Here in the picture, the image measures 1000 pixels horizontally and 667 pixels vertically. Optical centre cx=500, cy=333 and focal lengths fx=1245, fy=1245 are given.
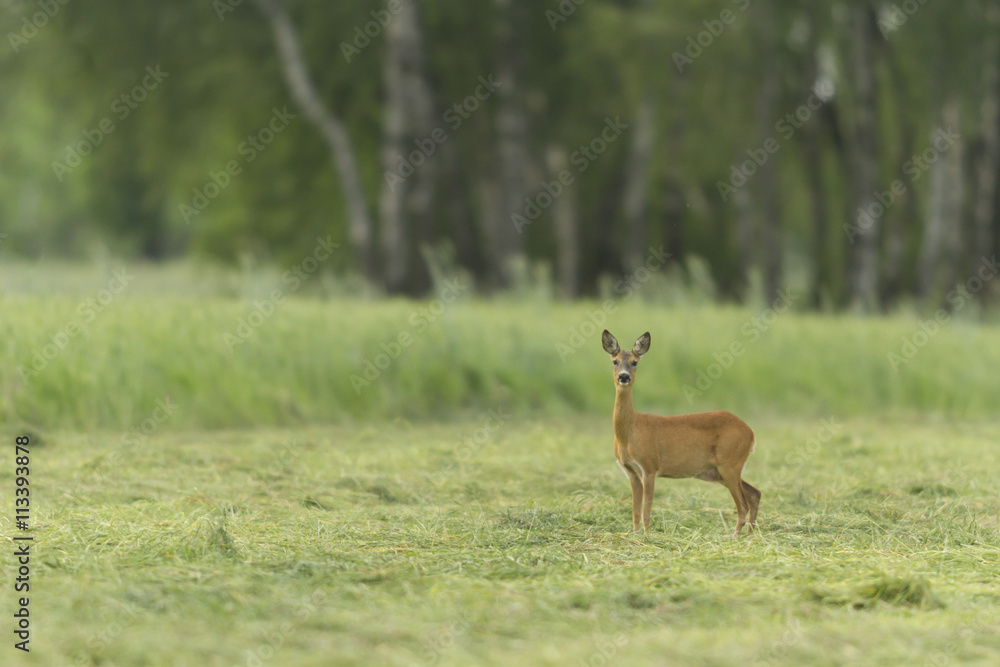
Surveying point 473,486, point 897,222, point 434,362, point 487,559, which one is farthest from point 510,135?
point 487,559

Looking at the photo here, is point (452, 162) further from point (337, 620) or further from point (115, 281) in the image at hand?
point (337, 620)

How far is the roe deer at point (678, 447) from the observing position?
224 inches

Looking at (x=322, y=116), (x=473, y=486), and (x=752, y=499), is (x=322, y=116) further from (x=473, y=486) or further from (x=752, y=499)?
(x=752, y=499)

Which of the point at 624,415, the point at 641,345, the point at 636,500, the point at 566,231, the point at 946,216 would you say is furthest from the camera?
the point at 946,216

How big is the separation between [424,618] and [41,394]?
6119mm

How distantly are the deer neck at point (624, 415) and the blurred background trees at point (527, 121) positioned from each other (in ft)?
36.8

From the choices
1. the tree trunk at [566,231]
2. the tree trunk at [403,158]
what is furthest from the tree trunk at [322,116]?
the tree trunk at [566,231]

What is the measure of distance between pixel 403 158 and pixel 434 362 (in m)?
6.59

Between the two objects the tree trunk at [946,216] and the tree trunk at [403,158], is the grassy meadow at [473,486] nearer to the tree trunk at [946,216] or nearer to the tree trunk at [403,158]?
the tree trunk at [403,158]

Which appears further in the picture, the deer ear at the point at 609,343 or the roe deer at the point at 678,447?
the roe deer at the point at 678,447

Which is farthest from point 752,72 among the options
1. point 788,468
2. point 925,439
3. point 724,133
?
point 788,468

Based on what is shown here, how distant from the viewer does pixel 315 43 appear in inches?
784

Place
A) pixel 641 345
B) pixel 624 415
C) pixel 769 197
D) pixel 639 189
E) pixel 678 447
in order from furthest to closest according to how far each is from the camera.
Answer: pixel 639 189 < pixel 769 197 < pixel 678 447 < pixel 624 415 < pixel 641 345

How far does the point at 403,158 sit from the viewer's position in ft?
56.5
